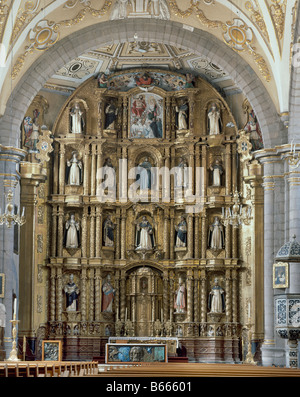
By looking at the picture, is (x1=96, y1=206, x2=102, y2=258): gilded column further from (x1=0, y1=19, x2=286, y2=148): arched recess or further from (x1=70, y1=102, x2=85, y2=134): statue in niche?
(x1=0, y1=19, x2=286, y2=148): arched recess

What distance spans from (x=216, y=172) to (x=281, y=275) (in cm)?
785

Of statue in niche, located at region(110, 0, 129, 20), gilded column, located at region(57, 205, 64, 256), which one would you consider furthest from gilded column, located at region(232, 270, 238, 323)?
statue in niche, located at region(110, 0, 129, 20)

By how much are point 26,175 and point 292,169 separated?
31.6 ft

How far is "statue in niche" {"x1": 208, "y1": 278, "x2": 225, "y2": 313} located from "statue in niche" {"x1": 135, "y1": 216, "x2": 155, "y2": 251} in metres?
2.71

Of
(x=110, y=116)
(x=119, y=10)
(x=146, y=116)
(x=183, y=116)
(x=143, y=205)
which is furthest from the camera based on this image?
(x=146, y=116)

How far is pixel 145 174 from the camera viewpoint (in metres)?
29.9

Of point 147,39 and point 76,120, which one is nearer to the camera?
point 147,39

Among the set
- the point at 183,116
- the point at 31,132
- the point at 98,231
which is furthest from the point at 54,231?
the point at 183,116

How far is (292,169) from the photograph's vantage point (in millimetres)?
21969

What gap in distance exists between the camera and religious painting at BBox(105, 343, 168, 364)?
22078mm

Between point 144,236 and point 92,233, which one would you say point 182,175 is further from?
point 92,233

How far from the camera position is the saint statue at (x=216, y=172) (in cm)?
2911
